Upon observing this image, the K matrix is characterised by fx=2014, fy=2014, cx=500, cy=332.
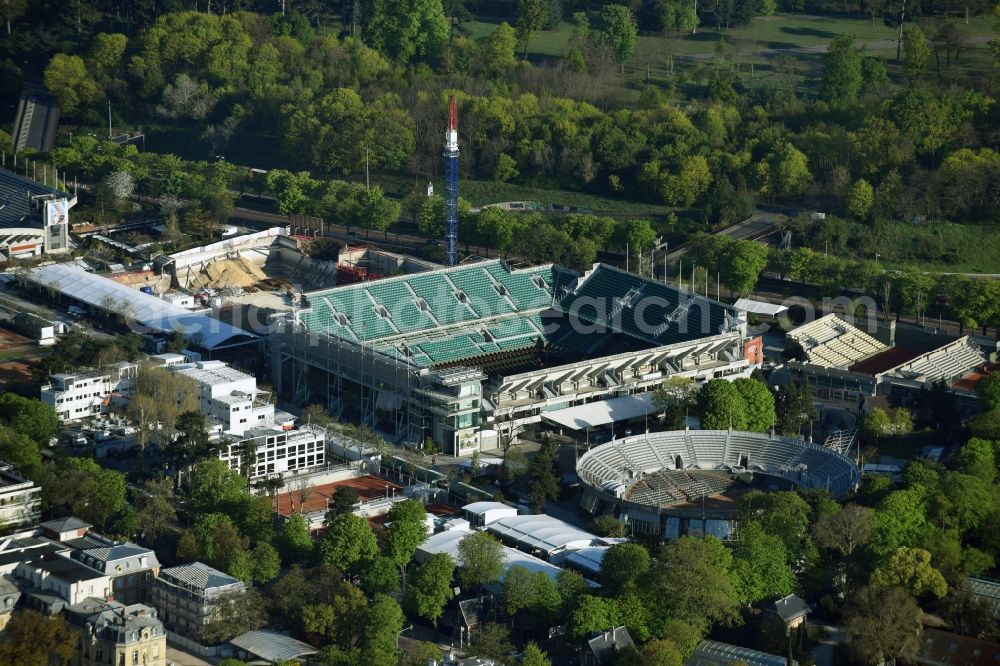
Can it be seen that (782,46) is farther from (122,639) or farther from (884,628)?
(122,639)

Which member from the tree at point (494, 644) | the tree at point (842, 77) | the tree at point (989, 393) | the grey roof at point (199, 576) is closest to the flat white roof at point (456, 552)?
the tree at point (494, 644)

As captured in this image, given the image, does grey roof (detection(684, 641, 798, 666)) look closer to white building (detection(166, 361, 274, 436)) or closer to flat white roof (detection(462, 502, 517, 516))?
flat white roof (detection(462, 502, 517, 516))

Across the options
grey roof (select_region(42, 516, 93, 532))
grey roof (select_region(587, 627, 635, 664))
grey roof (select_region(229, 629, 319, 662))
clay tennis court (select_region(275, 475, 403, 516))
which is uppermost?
grey roof (select_region(42, 516, 93, 532))

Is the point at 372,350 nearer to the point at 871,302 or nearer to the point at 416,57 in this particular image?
the point at 871,302

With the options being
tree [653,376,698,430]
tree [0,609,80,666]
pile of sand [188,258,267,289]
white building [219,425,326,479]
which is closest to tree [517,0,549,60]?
pile of sand [188,258,267,289]

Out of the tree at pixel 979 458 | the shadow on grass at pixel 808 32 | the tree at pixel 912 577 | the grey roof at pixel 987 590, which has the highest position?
the shadow on grass at pixel 808 32

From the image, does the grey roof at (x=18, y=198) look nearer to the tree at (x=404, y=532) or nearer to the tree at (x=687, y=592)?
the tree at (x=404, y=532)

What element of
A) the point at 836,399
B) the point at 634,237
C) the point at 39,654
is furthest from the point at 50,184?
the point at 39,654

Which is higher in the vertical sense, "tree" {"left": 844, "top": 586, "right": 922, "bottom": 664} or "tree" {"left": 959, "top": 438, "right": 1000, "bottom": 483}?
"tree" {"left": 959, "top": 438, "right": 1000, "bottom": 483}
